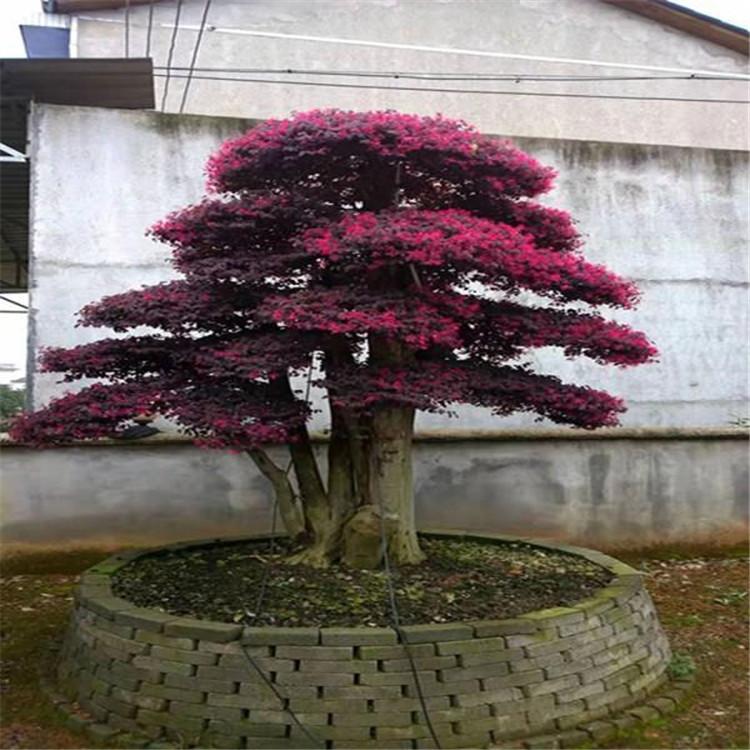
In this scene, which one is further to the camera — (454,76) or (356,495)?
(454,76)

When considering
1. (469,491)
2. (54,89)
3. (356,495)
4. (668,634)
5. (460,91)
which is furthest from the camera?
(460,91)

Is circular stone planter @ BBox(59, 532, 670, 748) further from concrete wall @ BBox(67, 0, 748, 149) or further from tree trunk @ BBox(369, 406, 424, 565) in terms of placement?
concrete wall @ BBox(67, 0, 748, 149)

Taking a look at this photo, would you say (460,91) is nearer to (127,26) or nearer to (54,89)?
(127,26)

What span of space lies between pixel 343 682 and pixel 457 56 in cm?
686

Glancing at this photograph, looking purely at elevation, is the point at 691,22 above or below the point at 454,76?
above

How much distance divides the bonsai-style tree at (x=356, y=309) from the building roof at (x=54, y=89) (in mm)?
1887

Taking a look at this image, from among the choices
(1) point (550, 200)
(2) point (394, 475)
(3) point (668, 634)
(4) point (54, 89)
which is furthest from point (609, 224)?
(4) point (54, 89)

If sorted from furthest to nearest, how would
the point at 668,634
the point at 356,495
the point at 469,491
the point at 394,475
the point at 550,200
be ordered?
the point at 550,200
the point at 469,491
the point at 668,634
the point at 356,495
the point at 394,475

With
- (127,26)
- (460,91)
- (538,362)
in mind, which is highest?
(127,26)

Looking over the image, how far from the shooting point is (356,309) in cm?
304

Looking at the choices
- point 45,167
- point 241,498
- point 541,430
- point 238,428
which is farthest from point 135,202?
point 541,430

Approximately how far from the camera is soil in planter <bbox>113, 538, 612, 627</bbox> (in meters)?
3.06

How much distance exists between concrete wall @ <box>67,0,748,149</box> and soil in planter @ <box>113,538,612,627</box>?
202 inches

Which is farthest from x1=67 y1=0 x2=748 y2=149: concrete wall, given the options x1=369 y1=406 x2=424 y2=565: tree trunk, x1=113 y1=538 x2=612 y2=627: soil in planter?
x1=113 y1=538 x2=612 y2=627: soil in planter
